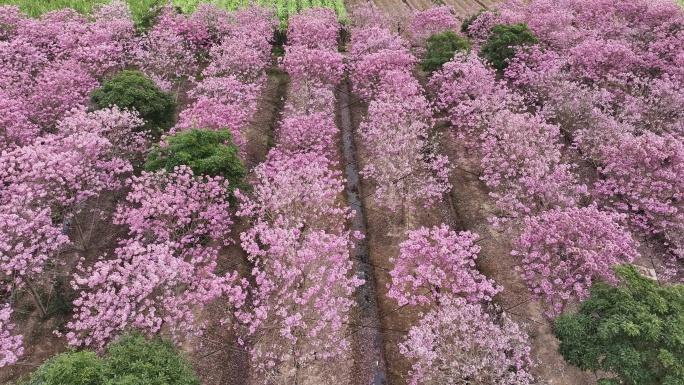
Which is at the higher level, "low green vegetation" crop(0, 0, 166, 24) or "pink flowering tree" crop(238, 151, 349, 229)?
"low green vegetation" crop(0, 0, 166, 24)

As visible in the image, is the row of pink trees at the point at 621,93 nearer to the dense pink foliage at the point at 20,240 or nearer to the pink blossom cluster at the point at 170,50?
the dense pink foliage at the point at 20,240

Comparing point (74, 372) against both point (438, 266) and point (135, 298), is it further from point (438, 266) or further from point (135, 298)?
point (438, 266)

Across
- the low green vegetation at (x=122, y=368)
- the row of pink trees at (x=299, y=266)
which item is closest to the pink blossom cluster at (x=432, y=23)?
the row of pink trees at (x=299, y=266)

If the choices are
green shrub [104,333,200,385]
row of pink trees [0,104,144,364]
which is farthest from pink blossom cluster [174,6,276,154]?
green shrub [104,333,200,385]

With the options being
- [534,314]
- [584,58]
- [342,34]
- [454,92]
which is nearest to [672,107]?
[584,58]

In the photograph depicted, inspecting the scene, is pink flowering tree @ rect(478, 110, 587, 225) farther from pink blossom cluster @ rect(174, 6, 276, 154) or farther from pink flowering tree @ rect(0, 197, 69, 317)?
pink flowering tree @ rect(0, 197, 69, 317)

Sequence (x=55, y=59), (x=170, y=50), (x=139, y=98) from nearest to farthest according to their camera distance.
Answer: (x=139, y=98) → (x=55, y=59) → (x=170, y=50)

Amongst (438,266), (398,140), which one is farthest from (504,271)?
(398,140)
